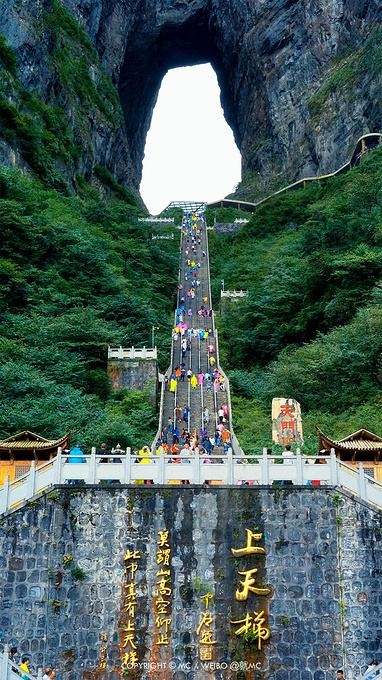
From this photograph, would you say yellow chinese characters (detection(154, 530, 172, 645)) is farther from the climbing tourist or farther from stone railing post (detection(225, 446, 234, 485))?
the climbing tourist

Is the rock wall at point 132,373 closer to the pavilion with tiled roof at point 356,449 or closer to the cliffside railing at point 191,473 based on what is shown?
the pavilion with tiled roof at point 356,449

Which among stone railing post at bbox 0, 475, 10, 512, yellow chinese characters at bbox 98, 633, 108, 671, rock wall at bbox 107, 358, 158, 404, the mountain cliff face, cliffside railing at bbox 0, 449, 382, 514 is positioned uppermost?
the mountain cliff face

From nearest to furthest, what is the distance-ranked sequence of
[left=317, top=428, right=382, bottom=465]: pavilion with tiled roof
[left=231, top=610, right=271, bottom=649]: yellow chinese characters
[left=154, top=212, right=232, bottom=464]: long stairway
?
[left=231, top=610, right=271, bottom=649]: yellow chinese characters < [left=317, top=428, right=382, bottom=465]: pavilion with tiled roof < [left=154, top=212, right=232, bottom=464]: long stairway

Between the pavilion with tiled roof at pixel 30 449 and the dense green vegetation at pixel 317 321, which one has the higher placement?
the dense green vegetation at pixel 317 321

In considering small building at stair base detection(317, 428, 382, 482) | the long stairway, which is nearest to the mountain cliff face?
the long stairway

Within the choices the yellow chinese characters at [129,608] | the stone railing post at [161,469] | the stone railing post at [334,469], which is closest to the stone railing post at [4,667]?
the yellow chinese characters at [129,608]

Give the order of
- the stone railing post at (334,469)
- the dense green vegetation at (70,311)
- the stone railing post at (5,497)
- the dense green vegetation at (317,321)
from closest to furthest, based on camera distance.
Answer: the stone railing post at (5,497), the stone railing post at (334,469), the dense green vegetation at (70,311), the dense green vegetation at (317,321)

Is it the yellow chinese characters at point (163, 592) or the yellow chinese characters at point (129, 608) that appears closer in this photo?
the yellow chinese characters at point (129, 608)

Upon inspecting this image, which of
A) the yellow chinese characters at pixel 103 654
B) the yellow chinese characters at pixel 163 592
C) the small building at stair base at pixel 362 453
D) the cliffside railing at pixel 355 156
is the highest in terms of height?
the cliffside railing at pixel 355 156
